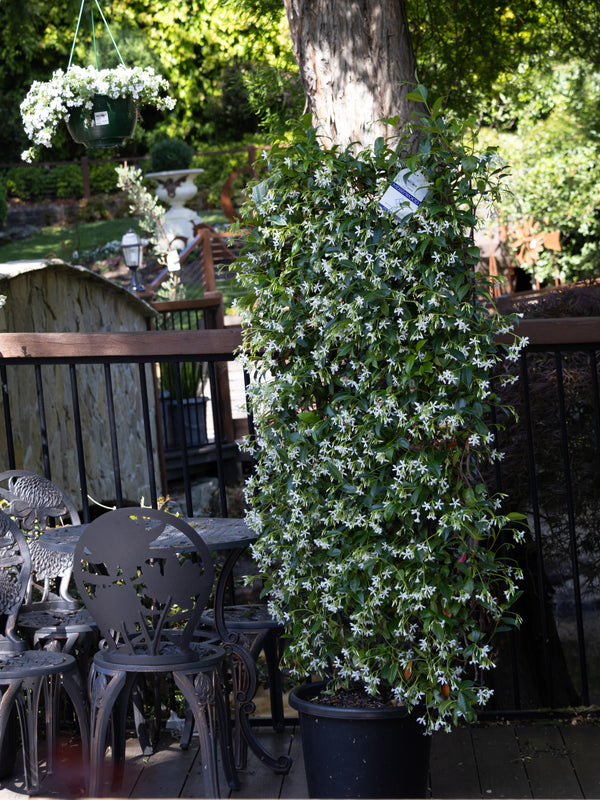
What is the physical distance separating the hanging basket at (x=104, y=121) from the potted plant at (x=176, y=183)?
1305cm

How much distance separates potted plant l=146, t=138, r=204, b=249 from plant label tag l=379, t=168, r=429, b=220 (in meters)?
15.9

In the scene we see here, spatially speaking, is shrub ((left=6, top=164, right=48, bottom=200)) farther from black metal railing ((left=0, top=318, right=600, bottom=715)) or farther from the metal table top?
the metal table top

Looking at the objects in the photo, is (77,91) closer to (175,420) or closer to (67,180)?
(175,420)

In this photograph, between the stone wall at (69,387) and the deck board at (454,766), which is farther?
the stone wall at (69,387)

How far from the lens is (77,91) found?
4.90 m

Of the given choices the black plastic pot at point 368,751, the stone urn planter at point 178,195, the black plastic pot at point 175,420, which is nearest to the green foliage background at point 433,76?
the black plastic pot at point 368,751

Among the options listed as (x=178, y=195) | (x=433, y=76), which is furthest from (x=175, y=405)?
(x=178, y=195)

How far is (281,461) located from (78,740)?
4.45ft

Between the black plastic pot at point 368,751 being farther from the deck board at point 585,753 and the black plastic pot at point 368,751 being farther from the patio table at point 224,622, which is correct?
the deck board at point 585,753

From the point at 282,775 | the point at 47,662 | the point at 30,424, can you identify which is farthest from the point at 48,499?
the point at 30,424

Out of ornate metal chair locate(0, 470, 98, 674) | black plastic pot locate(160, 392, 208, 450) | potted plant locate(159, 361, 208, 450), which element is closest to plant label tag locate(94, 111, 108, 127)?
ornate metal chair locate(0, 470, 98, 674)

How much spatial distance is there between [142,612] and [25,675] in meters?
0.43

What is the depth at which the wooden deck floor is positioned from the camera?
2779 millimetres

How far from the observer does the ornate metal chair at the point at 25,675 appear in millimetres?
2645
